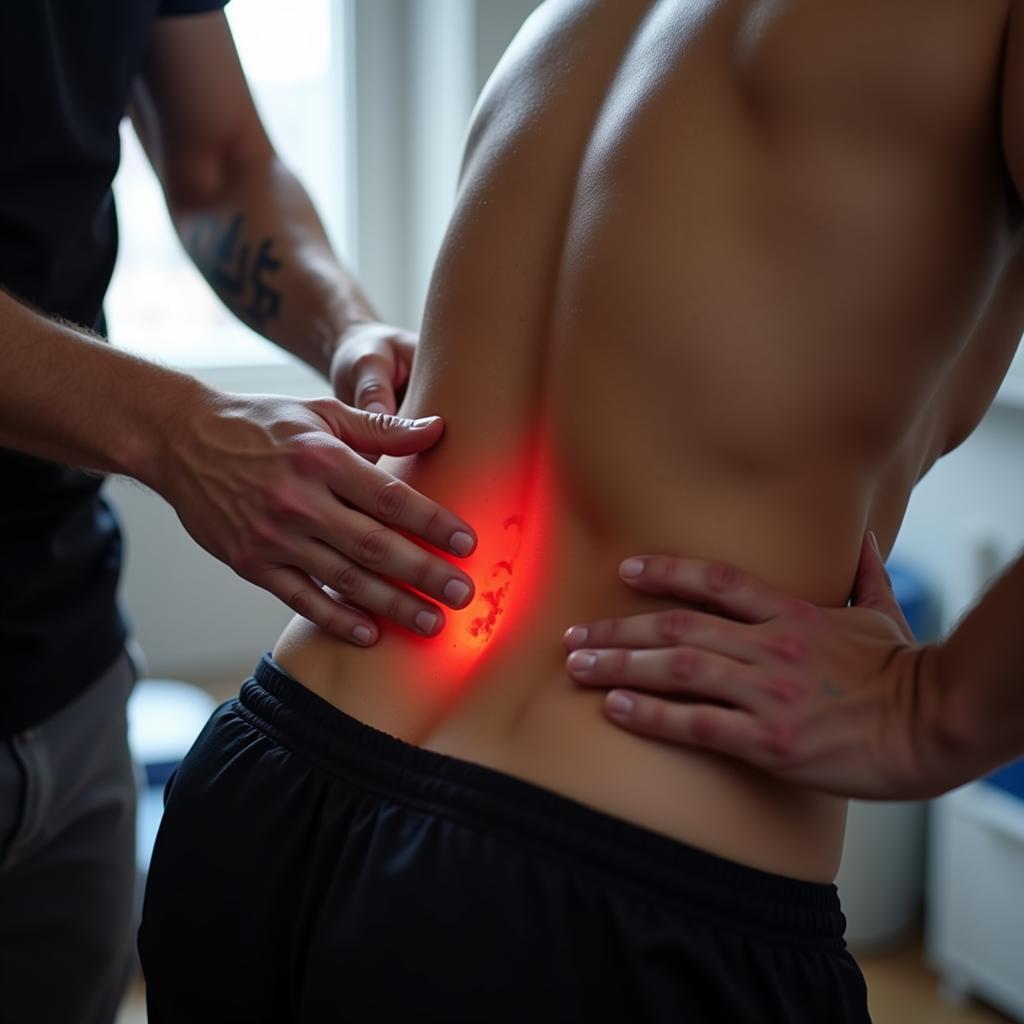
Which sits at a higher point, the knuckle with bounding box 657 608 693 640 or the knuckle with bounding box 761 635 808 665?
the knuckle with bounding box 657 608 693 640

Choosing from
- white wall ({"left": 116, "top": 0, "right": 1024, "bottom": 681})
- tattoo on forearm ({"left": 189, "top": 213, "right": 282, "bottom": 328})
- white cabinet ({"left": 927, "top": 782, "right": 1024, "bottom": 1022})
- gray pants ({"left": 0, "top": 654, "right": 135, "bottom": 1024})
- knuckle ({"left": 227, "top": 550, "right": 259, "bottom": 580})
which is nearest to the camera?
knuckle ({"left": 227, "top": 550, "right": 259, "bottom": 580})

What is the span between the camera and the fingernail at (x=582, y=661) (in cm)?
79

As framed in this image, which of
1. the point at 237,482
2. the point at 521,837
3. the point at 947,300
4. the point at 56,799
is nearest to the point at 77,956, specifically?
the point at 56,799

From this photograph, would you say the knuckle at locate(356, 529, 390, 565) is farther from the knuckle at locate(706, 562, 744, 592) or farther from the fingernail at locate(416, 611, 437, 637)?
the knuckle at locate(706, 562, 744, 592)

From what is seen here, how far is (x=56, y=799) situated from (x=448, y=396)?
0.73 m

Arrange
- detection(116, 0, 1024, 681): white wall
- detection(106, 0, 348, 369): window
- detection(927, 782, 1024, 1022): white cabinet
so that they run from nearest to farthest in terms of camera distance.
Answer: detection(927, 782, 1024, 1022): white cabinet < detection(116, 0, 1024, 681): white wall < detection(106, 0, 348, 369): window

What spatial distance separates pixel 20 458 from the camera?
123 cm

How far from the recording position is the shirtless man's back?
0.73m

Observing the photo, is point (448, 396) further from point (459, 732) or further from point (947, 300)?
point (947, 300)

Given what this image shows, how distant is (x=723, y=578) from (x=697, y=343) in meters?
0.15

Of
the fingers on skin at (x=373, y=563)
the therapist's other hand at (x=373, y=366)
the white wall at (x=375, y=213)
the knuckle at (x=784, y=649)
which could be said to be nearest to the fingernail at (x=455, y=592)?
the fingers on skin at (x=373, y=563)

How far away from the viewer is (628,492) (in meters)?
0.81

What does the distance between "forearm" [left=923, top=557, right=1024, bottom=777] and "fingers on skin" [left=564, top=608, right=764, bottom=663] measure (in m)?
0.11

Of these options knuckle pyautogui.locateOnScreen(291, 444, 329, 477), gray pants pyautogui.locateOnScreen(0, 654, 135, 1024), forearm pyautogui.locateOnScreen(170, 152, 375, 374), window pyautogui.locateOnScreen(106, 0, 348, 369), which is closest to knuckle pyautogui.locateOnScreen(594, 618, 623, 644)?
knuckle pyautogui.locateOnScreen(291, 444, 329, 477)
